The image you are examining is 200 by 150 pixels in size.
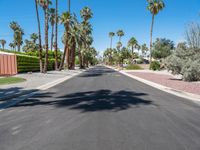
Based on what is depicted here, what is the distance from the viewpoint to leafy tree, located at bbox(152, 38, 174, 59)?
9839 cm

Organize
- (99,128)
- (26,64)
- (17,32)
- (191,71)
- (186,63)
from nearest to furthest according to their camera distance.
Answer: (99,128) < (191,71) < (186,63) < (26,64) < (17,32)

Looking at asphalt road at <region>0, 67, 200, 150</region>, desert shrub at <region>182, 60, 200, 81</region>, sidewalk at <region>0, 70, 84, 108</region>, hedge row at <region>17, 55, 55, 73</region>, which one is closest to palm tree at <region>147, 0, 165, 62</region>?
hedge row at <region>17, 55, 55, 73</region>

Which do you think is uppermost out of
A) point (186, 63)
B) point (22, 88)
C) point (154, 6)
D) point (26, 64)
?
point (154, 6)

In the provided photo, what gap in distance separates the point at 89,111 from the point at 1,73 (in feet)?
86.7

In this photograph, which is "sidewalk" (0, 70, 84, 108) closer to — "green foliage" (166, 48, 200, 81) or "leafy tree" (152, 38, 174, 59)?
"green foliage" (166, 48, 200, 81)

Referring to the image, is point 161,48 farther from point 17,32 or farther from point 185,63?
point 185,63

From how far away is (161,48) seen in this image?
100625 millimetres

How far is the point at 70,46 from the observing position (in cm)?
6219

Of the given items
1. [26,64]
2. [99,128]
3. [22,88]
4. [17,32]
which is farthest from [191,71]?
[17,32]

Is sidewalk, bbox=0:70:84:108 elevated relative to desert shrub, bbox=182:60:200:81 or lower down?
lower down

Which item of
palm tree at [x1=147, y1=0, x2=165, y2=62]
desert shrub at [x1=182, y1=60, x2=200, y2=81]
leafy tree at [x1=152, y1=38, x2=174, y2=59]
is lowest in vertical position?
desert shrub at [x1=182, y1=60, x2=200, y2=81]

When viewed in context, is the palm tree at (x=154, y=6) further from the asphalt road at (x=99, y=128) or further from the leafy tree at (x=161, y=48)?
the asphalt road at (x=99, y=128)

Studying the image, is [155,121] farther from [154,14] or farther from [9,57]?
[154,14]

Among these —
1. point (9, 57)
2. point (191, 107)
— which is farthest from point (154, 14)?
point (191, 107)
